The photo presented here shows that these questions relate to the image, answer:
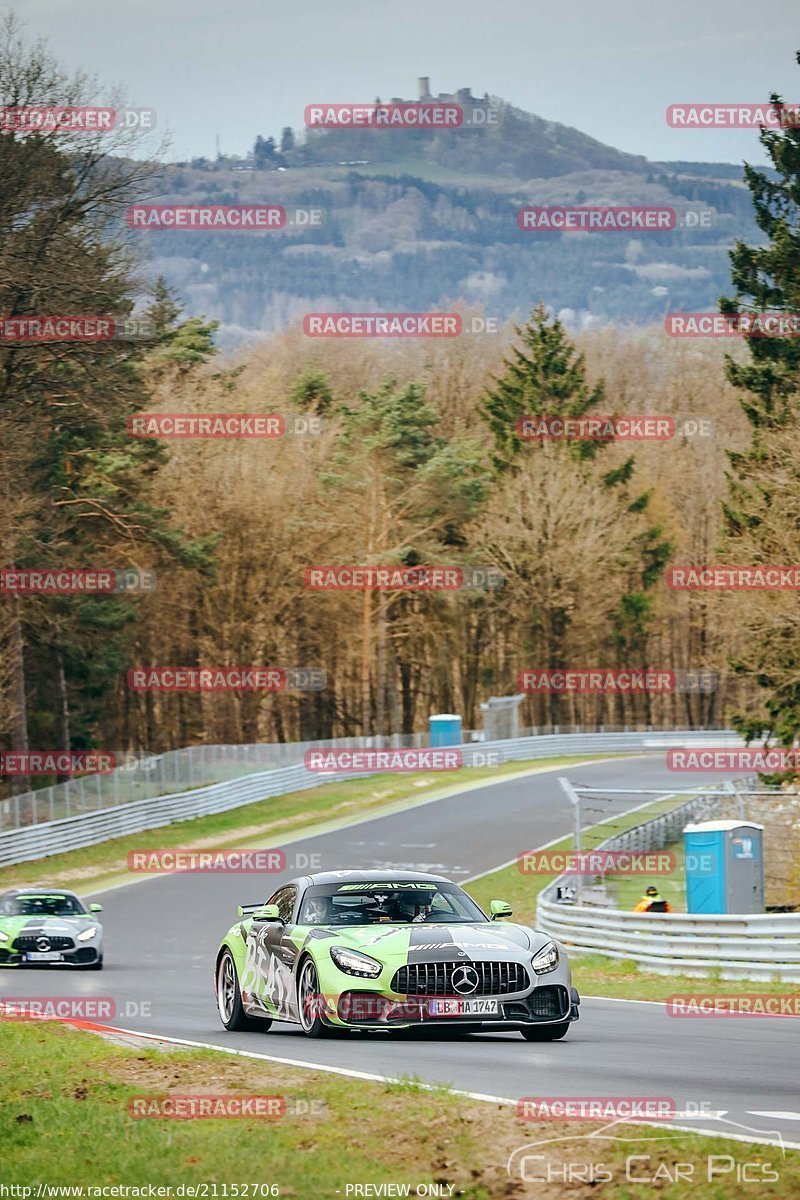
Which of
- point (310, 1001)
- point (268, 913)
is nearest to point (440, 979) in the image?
point (310, 1001)

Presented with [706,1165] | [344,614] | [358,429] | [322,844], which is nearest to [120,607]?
[322,844]

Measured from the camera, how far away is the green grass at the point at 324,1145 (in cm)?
721

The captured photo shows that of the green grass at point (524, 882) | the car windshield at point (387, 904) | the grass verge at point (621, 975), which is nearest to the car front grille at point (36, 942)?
the grass verge at point (621, 975)

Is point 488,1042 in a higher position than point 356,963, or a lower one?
lower

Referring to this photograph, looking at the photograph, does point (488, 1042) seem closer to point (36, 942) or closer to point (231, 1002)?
point (231, 1002)

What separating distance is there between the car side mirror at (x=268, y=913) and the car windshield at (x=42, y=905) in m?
11.8

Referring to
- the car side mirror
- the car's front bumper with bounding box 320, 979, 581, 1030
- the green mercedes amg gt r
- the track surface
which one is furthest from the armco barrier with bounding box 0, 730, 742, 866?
the car's front bumper with bounding box 320, 979, 581, 1030

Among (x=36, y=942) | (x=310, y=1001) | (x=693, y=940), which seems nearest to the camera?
(x=310, y=1001)

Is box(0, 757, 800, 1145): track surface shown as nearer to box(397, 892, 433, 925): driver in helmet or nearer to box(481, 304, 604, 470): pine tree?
box(397, 892, 433, 925): driver in helmet

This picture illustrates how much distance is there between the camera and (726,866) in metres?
25.2

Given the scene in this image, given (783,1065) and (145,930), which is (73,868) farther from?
(783,1065)

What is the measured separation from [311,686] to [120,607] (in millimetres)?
21776

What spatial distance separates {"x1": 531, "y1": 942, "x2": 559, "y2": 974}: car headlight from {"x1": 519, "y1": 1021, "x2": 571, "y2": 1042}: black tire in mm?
432

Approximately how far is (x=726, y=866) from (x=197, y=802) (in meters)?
29.5
